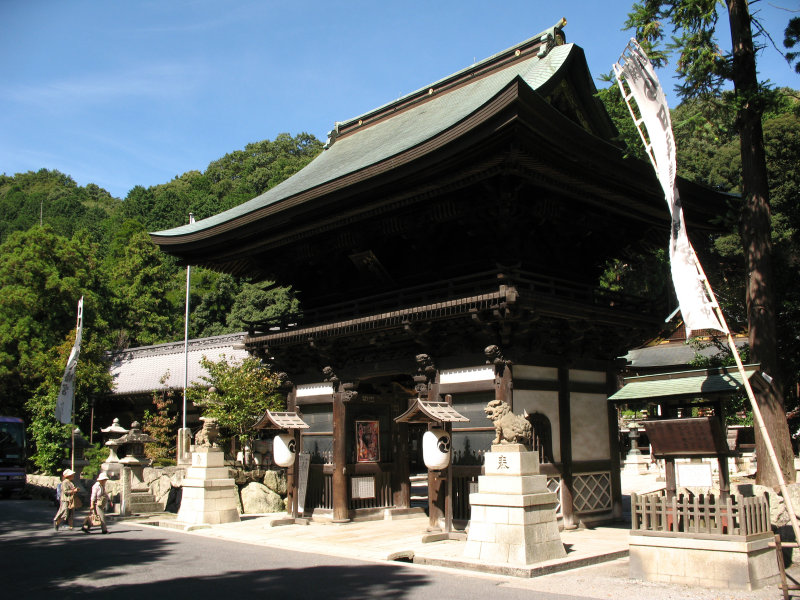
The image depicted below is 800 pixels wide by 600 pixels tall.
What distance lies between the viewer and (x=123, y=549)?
1337 centimetres

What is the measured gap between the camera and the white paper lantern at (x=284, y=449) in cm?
1686

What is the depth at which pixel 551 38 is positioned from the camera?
17.3 m

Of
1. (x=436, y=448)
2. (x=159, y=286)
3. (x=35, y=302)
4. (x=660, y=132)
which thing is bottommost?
(x=436, y=448)

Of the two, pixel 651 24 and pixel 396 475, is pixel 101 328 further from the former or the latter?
pixel 651 24

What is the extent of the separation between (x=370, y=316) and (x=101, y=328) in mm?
27841

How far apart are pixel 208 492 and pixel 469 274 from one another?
8.56 m

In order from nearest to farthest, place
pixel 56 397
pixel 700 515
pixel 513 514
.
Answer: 1. pixel 700 515
2. pixel 513 514
3. pixel 56 397

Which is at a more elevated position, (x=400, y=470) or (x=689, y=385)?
(x=689, y=385)

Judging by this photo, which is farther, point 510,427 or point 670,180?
point 510,427

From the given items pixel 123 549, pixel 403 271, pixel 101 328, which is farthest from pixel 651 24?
pixel 101 328

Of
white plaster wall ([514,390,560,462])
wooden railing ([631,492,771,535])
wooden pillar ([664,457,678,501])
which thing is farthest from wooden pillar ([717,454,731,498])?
white plaster wall ([514,390,560,462])

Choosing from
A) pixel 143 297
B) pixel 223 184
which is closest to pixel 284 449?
pixel 143 297

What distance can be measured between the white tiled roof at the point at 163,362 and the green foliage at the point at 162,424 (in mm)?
527

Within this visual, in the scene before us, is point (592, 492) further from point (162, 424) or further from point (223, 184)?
point (223, 184)
